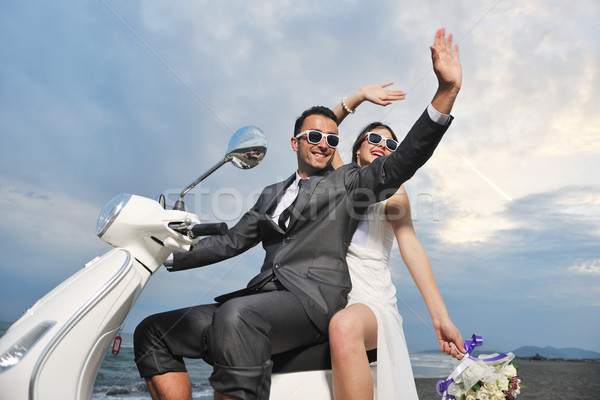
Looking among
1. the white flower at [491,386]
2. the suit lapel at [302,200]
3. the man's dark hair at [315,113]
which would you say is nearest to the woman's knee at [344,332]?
the suit lapel at [302,200]

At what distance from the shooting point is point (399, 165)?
6.15 ft

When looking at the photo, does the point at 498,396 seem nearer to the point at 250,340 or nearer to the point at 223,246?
the point at 250,340

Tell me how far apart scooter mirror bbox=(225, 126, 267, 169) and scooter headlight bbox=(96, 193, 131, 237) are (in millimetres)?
412

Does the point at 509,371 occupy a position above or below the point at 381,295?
below

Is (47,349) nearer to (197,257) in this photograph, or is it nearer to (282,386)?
(282,386)

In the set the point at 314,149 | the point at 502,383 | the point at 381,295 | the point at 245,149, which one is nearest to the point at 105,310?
the point at 245,149

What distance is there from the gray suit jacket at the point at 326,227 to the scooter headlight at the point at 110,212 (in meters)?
0.69

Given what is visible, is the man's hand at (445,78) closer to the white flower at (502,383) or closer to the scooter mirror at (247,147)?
the scooter mirror at (247,147)

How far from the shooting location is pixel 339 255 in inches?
80.4

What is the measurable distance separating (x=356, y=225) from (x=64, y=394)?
134 cm

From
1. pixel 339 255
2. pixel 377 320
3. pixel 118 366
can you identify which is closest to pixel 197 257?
pixel 339 255

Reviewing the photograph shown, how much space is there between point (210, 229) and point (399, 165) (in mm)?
814

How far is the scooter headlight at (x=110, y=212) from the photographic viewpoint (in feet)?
5.23

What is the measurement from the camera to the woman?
171 cm
